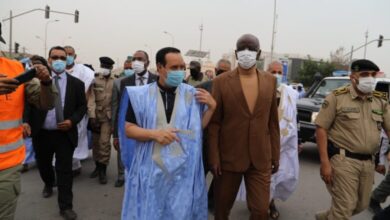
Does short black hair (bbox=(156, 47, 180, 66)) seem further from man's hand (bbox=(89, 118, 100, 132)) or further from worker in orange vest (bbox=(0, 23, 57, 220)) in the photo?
man's hand (bbox=(89, 118, 100, 132))

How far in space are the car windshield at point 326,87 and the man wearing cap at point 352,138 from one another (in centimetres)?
576

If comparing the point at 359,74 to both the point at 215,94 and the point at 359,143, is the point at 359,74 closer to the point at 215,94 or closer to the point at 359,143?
the point at 359,143

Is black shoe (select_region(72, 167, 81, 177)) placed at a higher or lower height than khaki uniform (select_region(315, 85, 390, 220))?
lower

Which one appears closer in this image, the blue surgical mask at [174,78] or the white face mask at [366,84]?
the blue surgical mask at [174,78]

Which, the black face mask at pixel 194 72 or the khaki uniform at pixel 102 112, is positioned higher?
the black face mask at pixel 194 72

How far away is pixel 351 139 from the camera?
354 centimetres

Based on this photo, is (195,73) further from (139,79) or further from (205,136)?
(205,136)

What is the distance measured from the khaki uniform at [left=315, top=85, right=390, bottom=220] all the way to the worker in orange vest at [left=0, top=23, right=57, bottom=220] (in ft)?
8.68

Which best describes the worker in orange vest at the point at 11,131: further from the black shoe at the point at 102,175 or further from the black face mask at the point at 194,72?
the black face mask at the point at 194,72

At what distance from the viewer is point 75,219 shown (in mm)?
4414

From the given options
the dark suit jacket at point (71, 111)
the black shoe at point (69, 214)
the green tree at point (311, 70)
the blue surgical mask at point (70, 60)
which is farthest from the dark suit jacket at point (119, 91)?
the green tree at point (311, 70)

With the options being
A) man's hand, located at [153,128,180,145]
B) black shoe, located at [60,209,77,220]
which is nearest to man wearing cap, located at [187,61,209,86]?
black shoe, located at [60,209,77,220]

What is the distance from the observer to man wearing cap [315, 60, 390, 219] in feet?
11.4

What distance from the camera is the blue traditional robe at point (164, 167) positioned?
2865 mm
